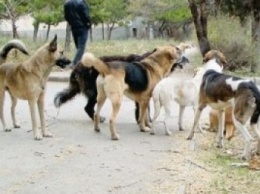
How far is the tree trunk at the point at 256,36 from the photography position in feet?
63.8

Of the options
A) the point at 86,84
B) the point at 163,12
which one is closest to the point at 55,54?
the point at 86,84

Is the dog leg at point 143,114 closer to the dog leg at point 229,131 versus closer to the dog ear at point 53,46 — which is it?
the dog leg at point 229,131

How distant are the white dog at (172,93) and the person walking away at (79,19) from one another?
612 cm

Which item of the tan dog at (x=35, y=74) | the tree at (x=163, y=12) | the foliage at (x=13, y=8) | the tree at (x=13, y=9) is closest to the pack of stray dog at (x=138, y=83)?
the tan dog at (x=35, y=74)

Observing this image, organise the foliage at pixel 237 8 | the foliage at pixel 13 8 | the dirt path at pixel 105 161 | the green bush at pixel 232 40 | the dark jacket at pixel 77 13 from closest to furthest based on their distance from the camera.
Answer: the dirt path at pixel 105 161 → the dark jacket at pixel 77 13 → the green bush at pixel 232 40 → the foliage at pixel 237 8 → the foliage at pixel 13 8

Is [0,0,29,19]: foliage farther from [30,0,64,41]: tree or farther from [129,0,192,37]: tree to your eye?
[129,0,192,37]: tree

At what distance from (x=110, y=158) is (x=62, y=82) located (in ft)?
29.7

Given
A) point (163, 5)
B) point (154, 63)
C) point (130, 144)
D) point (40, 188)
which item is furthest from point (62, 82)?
point (163, 5)

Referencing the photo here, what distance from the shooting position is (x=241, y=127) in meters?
8.16

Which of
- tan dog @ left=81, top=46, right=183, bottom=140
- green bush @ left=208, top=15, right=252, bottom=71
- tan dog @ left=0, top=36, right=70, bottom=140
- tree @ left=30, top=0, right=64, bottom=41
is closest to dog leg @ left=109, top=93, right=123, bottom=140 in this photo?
tan dog @ left=81, top=46, right=183, bottom=140

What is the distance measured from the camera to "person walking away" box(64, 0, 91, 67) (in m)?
15.9

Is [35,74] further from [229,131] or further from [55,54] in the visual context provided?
[229,131]

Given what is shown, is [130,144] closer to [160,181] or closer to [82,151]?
[82,151]

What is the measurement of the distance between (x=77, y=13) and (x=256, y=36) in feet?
21.7
